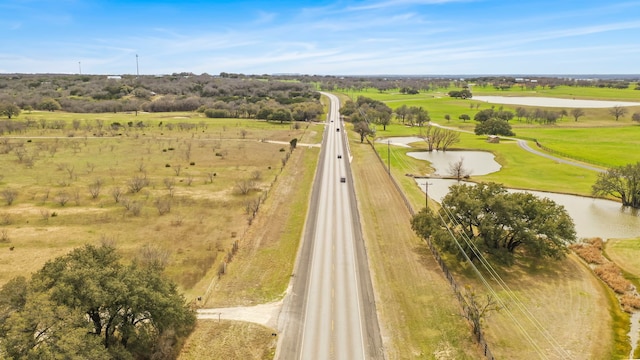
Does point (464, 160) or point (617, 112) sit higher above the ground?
point (617, 112)

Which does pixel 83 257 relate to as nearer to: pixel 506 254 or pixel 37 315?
pixel 37 315

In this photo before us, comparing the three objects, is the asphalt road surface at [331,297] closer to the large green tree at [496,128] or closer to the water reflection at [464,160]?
the water reflection at [464,160]

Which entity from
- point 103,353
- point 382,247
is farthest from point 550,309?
point 103,353

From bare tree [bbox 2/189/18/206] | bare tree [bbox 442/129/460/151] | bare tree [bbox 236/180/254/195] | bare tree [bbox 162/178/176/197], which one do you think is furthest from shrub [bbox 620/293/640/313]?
bare tree [bbox 2/189/18/206]

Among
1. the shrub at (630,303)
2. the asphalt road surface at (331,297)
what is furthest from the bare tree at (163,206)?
the shrub at (630,303)

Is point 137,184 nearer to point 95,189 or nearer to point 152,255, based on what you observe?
point 95,189

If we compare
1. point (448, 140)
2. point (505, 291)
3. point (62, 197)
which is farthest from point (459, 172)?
point (62, 197)
